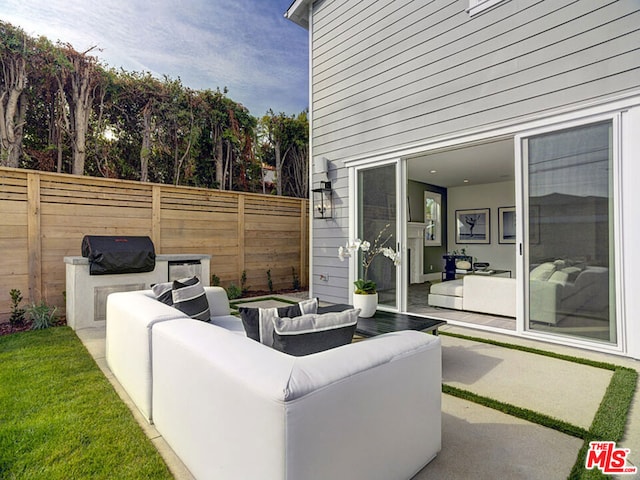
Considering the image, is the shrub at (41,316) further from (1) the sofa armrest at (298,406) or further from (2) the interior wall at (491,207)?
(2) the interior wall at (491,207)

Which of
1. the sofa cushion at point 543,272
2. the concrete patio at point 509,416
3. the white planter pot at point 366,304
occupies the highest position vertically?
the sofa cushion at point 543,272

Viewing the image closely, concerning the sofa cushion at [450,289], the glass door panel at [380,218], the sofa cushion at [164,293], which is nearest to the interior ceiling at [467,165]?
the glass door panel at [380,218]

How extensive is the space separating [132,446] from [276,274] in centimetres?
505

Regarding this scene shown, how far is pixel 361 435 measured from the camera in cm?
122

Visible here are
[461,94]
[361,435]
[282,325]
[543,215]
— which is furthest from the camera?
[461,94]

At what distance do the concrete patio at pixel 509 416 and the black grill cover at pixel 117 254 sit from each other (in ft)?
3.15

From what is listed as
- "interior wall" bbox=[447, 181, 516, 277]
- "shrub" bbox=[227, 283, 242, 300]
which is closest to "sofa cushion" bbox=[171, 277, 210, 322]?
"shrub" bbox=[227, 283, 242, 300]

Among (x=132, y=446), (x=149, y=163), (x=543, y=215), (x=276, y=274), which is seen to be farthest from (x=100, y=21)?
(x=543, y=215)

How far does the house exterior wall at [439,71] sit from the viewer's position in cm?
306

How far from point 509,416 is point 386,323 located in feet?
3.28

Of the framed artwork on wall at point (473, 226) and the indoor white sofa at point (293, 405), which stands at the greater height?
the framed artwork on wall at point (473, 226)

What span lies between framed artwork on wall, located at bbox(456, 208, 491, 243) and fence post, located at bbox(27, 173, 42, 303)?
8.68 m

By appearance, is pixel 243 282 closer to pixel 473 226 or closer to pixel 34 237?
pixel 34 237

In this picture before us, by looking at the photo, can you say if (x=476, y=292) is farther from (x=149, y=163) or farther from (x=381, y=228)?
(x=149, y=163)
